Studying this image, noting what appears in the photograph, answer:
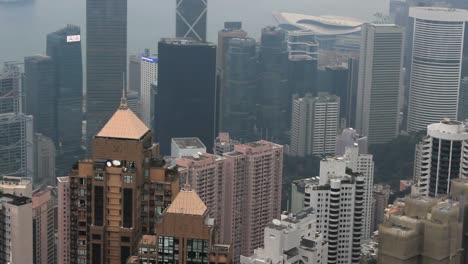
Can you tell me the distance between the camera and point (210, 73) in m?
15.2

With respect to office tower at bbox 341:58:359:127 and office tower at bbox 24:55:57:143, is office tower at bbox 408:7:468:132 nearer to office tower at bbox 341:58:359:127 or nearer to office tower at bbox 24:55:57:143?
office tower at bbox 341:58:359:127

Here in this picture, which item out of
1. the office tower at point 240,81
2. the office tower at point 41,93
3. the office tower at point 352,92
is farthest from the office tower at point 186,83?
the office tower at point 352,92

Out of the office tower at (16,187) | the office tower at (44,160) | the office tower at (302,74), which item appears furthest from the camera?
the office tower at (302,74)

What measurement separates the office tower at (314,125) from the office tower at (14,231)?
7854 millimetres

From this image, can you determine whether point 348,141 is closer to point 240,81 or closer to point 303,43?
point 240,81

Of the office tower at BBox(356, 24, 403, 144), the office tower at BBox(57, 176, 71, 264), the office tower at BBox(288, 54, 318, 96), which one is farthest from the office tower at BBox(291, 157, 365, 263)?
the office tower at BBox(288, 54, 318, 96)

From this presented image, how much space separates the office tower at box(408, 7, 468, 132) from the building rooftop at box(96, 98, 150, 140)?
11.2 m

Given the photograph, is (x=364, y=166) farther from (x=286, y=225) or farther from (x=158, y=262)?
(x=158, y=262)

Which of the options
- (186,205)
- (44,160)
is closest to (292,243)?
(186,205)

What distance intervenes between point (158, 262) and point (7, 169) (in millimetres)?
7407

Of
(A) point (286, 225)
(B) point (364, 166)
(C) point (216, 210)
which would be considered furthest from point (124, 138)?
(B) point (364, 166)

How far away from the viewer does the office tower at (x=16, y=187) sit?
7525mm

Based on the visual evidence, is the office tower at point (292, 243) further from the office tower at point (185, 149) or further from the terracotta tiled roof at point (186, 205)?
the office tower at point (185, 149)

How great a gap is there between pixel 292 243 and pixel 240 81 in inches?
424
